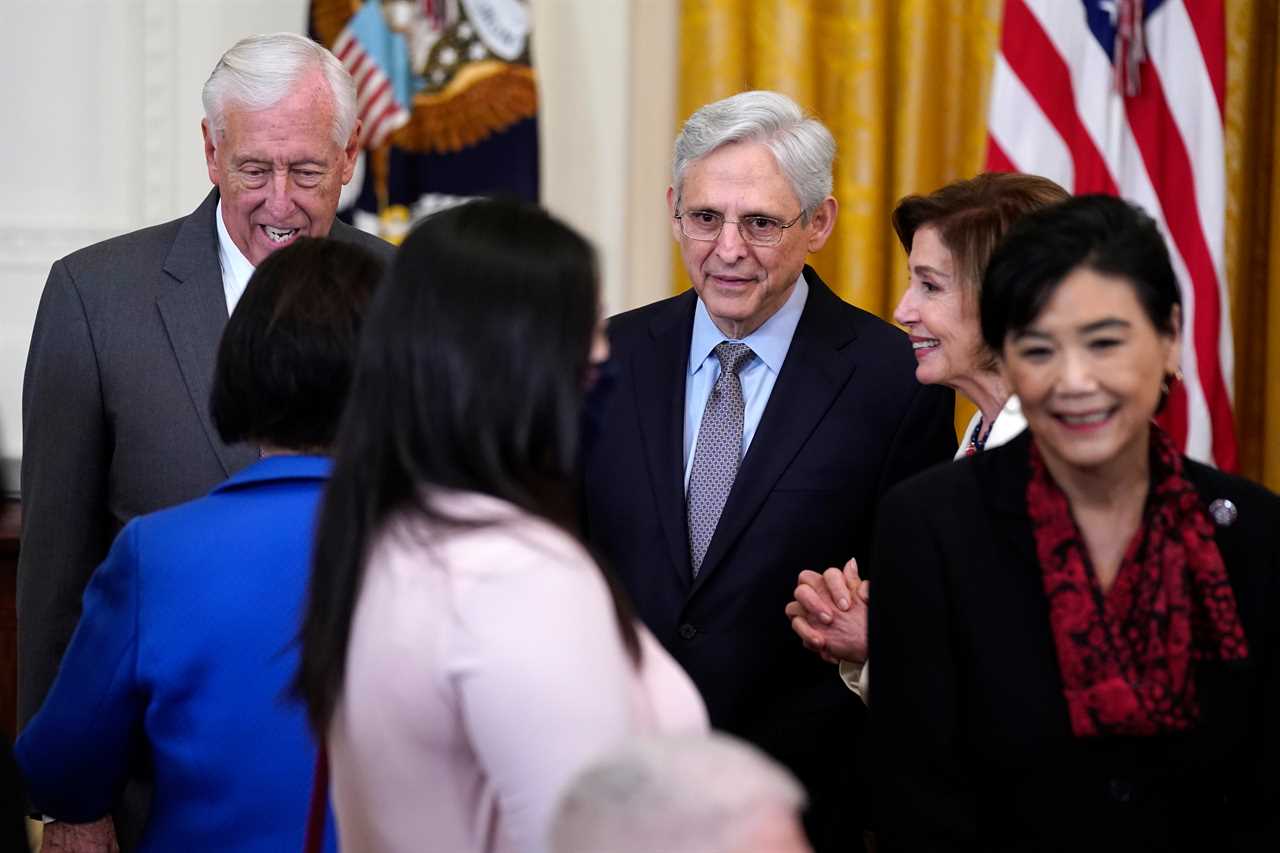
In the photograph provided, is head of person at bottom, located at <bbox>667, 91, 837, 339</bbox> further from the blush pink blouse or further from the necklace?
the blush pink blouse

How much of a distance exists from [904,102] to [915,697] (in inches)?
118

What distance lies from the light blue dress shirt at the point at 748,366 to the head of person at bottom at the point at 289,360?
107cm

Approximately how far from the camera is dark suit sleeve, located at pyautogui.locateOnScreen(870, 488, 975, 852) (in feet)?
6.97

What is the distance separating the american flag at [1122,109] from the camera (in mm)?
4441

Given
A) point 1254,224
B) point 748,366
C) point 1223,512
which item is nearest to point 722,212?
point 748,366

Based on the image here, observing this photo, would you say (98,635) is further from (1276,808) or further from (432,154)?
(432,154)

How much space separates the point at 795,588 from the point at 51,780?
1283 millimetres

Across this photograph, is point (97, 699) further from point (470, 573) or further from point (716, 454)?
point (716, 454)

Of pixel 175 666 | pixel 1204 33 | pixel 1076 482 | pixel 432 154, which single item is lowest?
pixel 175 666

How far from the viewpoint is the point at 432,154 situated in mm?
4703

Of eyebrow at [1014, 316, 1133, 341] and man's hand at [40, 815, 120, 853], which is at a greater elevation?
eyebrow at [1014, 316, 1133, 341]

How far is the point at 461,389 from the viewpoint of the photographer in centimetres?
158

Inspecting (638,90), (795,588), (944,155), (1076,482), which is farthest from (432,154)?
(1076,482)

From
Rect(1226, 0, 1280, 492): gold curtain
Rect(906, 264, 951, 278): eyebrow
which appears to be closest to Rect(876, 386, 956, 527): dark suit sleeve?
Rect(906, 264, 951, 278): eyebrow
